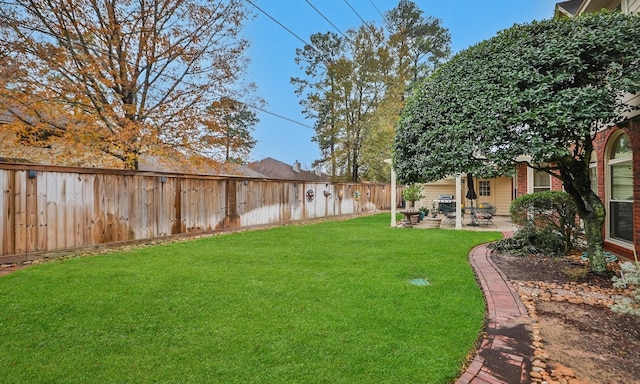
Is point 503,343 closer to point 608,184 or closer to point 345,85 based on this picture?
point 608,184

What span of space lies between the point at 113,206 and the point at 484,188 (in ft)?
54.7

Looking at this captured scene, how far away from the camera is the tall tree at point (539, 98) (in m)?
4.13

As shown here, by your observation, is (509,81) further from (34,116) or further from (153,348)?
(34,116)

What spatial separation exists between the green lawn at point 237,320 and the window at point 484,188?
42.5ft

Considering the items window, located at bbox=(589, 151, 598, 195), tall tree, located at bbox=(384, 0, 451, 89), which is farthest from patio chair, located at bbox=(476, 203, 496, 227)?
tall tree, located at bbox=(384, 0, 451, 89)

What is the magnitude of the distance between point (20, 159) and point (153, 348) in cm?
937

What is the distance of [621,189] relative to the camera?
6.04 metres

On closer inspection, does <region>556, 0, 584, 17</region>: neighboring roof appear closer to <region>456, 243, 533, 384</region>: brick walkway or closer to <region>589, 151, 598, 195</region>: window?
<region>589, 151, 598, 195</region>: window

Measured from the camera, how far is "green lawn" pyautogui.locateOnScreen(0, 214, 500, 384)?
92.7 inches

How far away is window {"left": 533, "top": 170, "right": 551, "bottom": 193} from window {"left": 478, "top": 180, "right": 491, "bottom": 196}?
18.2 ft

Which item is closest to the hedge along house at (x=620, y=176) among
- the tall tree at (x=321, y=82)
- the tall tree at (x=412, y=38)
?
the tall tree at (x=412, y=38)

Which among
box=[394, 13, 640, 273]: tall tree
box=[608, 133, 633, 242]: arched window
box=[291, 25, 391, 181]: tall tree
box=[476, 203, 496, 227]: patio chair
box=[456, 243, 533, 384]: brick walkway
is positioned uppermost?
box=[291, 25, 391, 181]: tall tree

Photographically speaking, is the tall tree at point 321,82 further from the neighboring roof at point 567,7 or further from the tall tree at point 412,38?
the neighboring roof at point 567,7

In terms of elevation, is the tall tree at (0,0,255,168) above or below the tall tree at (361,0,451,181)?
below
